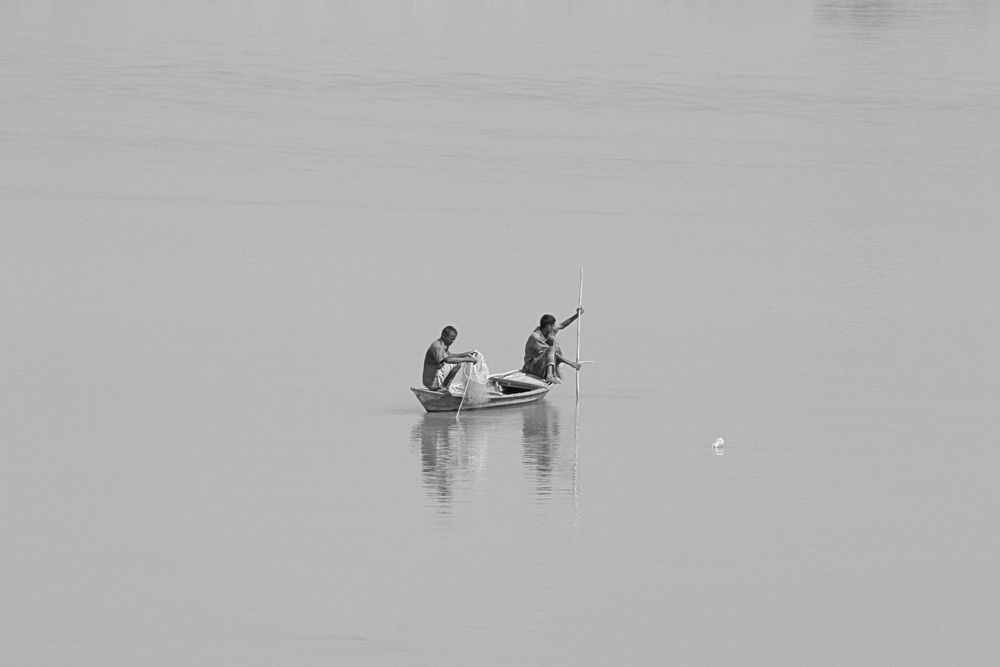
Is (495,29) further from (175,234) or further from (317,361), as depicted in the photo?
(317,361)

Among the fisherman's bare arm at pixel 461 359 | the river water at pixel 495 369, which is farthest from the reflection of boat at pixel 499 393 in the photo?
the fisherman's bare arm at pixel 461 359

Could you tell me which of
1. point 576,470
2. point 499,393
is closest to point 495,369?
point 499,393

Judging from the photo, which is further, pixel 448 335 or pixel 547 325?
pixel 547 325

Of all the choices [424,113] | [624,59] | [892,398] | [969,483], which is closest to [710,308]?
[892,398]

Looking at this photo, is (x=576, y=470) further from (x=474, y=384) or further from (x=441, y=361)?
(x=441, y=361)

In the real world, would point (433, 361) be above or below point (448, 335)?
below

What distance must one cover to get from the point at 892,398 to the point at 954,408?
769 mm

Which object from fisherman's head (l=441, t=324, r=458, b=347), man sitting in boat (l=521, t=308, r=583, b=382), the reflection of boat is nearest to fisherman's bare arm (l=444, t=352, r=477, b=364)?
fisherman's head (l=441, t=324, r=458, b=347)

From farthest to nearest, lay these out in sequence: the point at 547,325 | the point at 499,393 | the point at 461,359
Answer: the point at 547,325 → the point at 499,393 → the point at 461,359

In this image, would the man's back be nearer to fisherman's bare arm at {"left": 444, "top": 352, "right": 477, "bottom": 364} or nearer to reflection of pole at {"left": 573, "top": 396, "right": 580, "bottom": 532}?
fisherman's bare arm at {"left": 444, "top": 352, "right": 477, "bottom": 364}

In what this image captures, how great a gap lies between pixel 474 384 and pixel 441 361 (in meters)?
0.44

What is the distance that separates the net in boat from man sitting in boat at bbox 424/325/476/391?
0.09 metres

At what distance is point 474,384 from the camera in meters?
20.0

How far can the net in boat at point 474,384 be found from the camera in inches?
786
